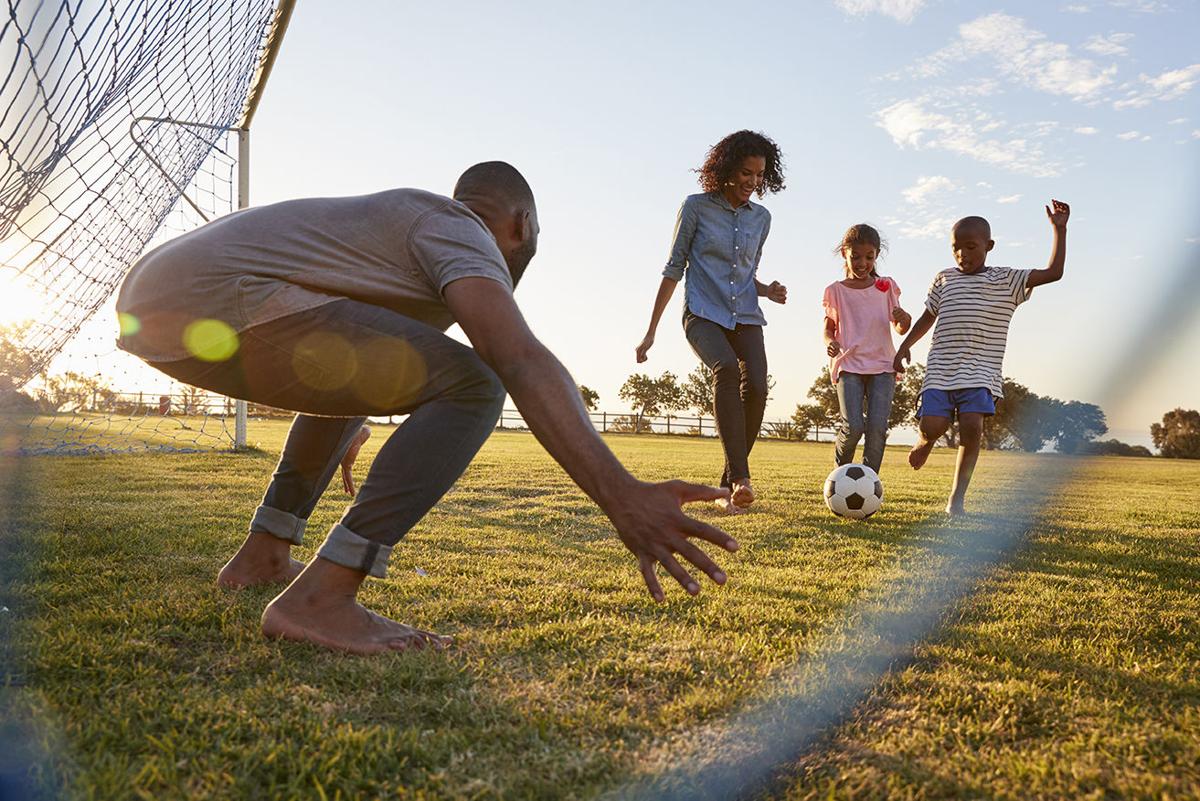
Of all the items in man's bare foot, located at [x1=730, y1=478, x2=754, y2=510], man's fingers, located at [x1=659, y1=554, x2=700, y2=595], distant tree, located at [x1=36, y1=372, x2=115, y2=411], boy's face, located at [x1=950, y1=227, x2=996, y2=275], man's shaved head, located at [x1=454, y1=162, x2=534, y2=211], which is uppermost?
boy's face, located at [x1=950, y1=227, x2=996, y2=275]

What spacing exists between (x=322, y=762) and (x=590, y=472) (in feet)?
2.39

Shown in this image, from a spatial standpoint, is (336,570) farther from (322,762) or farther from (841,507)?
(841,507)

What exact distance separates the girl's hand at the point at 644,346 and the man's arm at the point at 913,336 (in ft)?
6.00

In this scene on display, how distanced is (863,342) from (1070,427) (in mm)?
2707

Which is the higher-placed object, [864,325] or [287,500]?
[864,325]

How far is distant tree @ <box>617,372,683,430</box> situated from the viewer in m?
69.9

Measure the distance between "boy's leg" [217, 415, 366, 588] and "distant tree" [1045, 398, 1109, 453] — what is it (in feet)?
8.29

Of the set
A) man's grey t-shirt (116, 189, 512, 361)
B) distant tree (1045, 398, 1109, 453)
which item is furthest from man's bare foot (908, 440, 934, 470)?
man's grey t-shirt (116, 189, 512, 361)

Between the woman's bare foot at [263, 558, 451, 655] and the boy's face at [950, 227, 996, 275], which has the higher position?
the boy's face at [950, 227, 996, 275]

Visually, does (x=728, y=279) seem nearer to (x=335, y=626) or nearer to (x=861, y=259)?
(x=861, y=259)

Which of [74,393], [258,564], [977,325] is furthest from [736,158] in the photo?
[74,393]

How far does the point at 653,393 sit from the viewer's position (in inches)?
2825

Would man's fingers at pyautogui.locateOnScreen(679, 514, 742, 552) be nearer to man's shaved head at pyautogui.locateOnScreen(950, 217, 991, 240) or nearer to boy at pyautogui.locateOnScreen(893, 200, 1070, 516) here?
boy at pyautogui.locateOnScreen(893, 200, 1070, 516)

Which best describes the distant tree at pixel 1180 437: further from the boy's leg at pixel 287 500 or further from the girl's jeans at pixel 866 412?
the boy's leg at pixel 287 500
